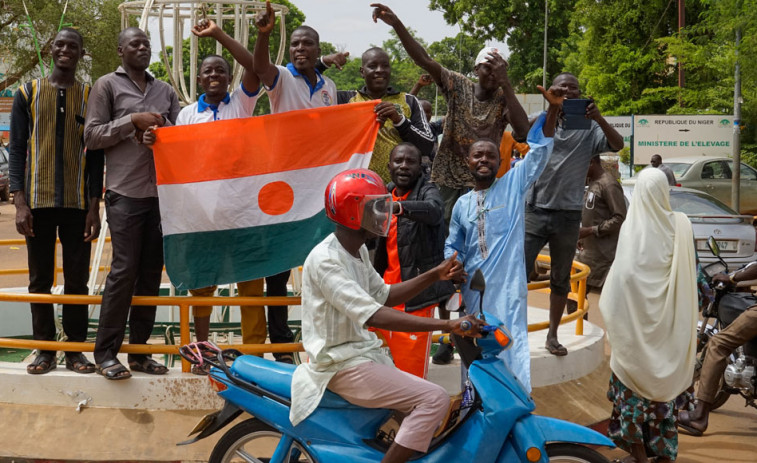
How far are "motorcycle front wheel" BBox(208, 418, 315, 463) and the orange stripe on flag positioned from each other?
6.72ft

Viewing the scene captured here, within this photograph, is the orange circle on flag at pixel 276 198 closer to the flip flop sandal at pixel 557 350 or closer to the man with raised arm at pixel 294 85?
the man with raised arm at pixel 294 85

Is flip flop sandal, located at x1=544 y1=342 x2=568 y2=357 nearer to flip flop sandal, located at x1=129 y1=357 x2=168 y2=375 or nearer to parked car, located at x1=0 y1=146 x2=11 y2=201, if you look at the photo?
flip flop sandal, located at x1=129 y1=357 x2=168 y2=375

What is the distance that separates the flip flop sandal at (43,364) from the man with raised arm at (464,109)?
109 inches

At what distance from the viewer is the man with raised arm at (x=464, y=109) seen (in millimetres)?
5609

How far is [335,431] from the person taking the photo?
12.8ft

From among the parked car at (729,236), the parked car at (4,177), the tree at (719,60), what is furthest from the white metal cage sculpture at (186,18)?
Answer: the parked car at (4,177)

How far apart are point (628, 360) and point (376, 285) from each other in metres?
1.77

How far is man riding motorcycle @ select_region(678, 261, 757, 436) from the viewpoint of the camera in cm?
574

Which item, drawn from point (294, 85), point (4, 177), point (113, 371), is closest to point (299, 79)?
point (294, 85)

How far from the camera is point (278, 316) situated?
603 centimetres

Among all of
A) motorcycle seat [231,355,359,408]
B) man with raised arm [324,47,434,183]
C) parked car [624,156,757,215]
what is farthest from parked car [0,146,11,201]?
motorcycle seat [231,355,359,408]

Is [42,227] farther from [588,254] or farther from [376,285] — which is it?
[588,254]

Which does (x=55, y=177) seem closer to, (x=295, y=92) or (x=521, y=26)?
(x=295, y=92)

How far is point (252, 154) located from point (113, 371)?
1639 mm
